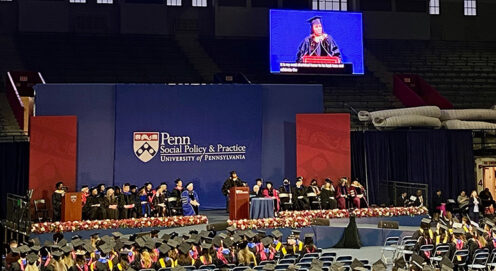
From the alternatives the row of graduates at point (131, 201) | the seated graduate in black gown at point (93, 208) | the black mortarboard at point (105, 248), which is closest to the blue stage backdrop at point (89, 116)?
the row of graduates at point (131, 201)

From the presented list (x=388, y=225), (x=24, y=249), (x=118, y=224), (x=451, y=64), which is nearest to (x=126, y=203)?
(x=118, y=224)

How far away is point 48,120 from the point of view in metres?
20.1

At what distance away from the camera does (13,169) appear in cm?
2095

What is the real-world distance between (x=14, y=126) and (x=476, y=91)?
17.8 m

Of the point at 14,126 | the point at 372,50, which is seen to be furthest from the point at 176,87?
the point at 372,50

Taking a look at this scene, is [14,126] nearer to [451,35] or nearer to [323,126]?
[323,126]

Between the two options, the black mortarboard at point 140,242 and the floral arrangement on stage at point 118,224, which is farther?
the floral arrangement on stage at point 118,224

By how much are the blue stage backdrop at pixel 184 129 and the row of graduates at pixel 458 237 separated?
7255mm

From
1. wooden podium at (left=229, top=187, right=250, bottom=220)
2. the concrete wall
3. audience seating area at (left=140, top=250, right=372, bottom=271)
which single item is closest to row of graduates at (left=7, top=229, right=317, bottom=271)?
audience seating area at (left=140, top=250, right=372, bottom=271)

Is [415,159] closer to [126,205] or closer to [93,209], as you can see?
[126,205]

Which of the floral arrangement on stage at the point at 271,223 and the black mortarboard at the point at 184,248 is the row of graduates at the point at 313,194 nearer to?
the floral arrangement on stage at the point at 271,223

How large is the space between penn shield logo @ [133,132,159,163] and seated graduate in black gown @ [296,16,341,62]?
8171 mm

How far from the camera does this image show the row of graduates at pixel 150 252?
41.7 ft

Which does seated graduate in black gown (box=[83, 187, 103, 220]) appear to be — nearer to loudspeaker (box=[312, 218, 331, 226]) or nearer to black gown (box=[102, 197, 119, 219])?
black gown (box=[102, 197, 119, 219])
